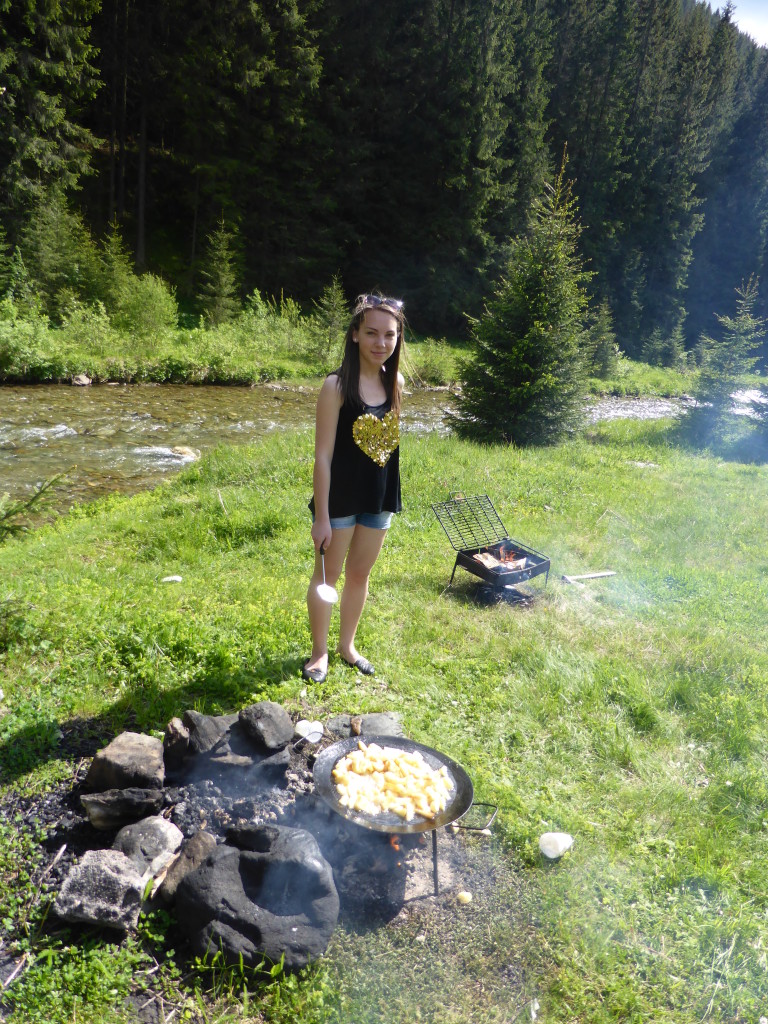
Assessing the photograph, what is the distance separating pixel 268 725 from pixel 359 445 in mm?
1574

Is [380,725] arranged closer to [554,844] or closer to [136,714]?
[554,844]

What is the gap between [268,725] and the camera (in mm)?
3377

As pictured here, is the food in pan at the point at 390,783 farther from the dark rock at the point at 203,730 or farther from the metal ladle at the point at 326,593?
the metal ladle at the point at 326,593

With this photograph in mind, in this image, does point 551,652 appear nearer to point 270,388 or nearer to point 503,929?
point 503,929

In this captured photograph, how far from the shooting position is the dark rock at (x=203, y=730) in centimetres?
335

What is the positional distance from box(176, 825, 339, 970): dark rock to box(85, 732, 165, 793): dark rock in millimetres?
554

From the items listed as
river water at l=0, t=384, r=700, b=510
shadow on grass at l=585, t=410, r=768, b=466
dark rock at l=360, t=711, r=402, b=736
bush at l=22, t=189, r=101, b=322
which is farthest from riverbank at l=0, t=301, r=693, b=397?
dark rock at l=360, t=711, r=402, b=736

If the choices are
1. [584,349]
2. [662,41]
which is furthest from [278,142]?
[662,41]

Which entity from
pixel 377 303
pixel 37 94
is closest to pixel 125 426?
pixel 377 303

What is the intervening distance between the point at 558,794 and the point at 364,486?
6.61 feet

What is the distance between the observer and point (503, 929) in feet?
9.18

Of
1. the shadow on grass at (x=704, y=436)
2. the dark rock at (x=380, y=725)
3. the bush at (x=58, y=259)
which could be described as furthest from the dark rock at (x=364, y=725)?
the bush at (x=58, y=259)

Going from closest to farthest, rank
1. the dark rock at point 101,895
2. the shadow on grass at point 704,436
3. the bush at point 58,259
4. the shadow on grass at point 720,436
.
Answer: the dark rock at point 101,895, the shadow on grass at point 704,436, the shadow on grass at point 720,436, the bush at point 58,259

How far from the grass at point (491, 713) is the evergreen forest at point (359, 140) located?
53.6ft
